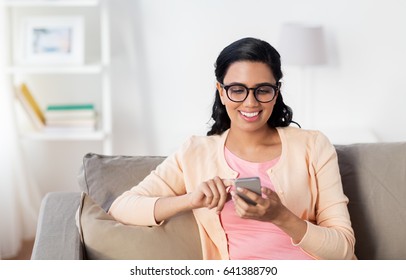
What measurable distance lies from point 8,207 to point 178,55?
1013mm

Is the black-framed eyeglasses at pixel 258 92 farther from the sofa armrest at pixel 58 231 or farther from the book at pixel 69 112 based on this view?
the book at pixel 69 112

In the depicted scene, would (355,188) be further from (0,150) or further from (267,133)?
(0,150)

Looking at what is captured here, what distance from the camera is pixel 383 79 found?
3389mm

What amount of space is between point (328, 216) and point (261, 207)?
0.24m

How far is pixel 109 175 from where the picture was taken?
186 centimetres

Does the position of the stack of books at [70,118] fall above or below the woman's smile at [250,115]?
below

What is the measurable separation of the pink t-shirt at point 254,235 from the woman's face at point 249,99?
98 millimetres

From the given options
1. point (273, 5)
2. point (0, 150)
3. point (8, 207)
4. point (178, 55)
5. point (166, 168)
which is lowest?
point (8, 207)

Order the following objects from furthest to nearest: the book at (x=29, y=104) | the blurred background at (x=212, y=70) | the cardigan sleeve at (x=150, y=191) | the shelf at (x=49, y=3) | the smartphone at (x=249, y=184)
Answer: the blurred background at (x=212, y=70) → the book at (x=29, y=104) → the shelf at (x=49, y=3) → the cardigan sleeve at (x=150, y=191) → the smartphone at (x=249, y=184)

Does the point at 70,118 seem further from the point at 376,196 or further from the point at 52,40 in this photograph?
the point at 376,196

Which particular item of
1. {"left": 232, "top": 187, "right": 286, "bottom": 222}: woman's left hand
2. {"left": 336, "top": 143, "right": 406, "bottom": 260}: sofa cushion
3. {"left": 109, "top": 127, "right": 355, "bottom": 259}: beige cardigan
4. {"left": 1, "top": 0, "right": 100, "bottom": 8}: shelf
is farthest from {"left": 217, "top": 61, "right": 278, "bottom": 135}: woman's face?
{"left": 1, "top": 0, "right": 100, "bottom": 8}: shelf

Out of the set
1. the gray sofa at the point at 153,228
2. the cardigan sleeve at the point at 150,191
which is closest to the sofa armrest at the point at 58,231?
the gray sofa at the point at 153,228

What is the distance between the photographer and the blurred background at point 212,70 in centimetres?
331
